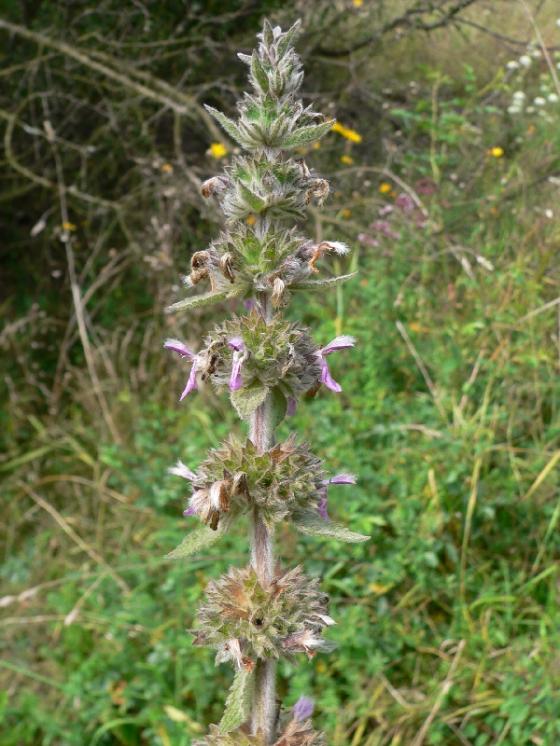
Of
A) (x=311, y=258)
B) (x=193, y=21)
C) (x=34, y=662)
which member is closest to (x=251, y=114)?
(x=311, y=258)

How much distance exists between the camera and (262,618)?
1.26m

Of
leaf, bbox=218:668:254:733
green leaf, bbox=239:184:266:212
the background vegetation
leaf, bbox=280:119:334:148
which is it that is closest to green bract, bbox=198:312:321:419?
green leaf, bbox=239:184:266:212

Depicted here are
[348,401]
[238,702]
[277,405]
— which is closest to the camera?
[238,702]

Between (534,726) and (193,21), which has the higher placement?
(193,21)

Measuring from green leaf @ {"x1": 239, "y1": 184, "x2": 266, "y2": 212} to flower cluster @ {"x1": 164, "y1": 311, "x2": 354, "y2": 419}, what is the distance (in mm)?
175

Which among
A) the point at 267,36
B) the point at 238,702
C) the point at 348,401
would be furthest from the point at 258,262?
the point at 348,401

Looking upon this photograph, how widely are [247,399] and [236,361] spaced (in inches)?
2.5

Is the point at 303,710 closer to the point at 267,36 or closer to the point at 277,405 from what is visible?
the point at 277,405

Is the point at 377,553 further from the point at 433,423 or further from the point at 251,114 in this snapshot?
the point at 251,114

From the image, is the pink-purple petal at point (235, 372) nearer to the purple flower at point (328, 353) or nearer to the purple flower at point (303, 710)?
the purple flower at point (328, 353)

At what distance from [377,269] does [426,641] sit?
169cm

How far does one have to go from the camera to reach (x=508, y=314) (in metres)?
3.01

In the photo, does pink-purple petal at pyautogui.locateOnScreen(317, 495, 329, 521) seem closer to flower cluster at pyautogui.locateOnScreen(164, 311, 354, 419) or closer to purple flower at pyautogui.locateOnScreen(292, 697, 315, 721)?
flower cluster at pyautogui.locateOnScreen(164, 311, 354, 419)

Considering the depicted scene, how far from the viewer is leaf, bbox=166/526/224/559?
47.3 inches
